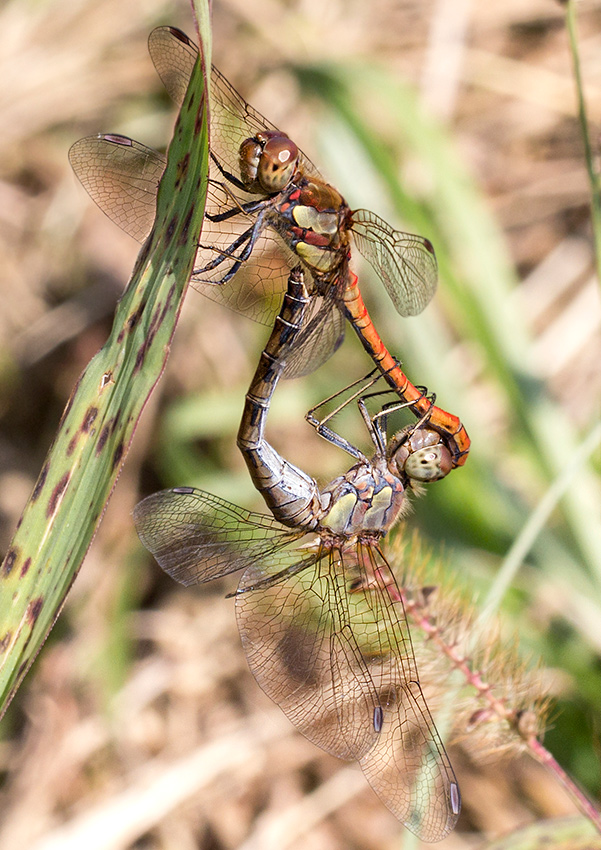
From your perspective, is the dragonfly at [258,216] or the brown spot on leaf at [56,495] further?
the dragonfly at [258,216]

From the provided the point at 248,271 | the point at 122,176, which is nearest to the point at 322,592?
the point at 248,271

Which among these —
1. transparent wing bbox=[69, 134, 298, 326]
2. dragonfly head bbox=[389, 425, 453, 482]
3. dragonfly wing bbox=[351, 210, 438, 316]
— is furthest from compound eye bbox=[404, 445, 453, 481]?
transparent wing bbox=[69, 134, 298, 326]

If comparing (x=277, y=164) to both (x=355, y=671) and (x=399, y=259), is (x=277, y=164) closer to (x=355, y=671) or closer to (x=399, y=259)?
(x=399, y=259)

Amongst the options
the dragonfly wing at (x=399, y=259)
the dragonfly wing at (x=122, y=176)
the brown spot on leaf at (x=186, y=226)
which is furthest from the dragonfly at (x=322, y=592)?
the brown spot on leaf at (x=186, y=226)

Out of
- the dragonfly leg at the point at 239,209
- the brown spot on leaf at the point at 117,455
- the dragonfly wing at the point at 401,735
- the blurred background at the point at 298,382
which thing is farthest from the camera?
the blurred background at the point at 298,382

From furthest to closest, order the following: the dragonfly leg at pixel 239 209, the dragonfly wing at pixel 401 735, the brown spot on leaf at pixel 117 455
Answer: the dragonfly leg at pixel 239 209
the dragonfly wing at pixel 401 735
the brown spot on leaf at pixel 117 455

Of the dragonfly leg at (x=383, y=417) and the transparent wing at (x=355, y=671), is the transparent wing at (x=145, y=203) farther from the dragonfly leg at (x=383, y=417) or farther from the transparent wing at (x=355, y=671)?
the transparent wing at (x=355, y=671)

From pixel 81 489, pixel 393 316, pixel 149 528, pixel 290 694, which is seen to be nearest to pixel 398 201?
pixel 393 316

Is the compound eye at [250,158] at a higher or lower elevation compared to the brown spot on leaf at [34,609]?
higher
